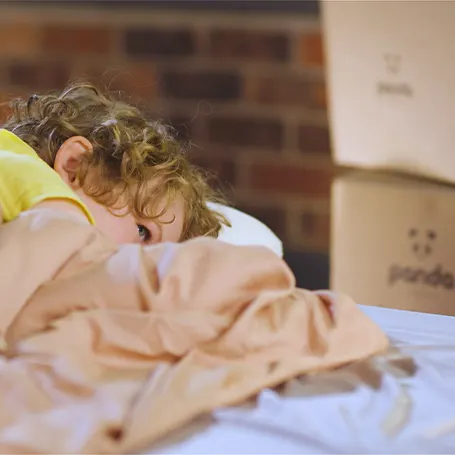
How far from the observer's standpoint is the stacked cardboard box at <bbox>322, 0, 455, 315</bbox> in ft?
4.91

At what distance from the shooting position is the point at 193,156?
7.55ft

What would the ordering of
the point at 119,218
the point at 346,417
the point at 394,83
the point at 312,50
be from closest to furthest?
the point at 346,417, the point at 119,218, the point at 394,83, the point at 312,50

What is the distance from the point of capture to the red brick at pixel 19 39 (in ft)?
7.79

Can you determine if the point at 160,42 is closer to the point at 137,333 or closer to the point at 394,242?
the point at 394,242

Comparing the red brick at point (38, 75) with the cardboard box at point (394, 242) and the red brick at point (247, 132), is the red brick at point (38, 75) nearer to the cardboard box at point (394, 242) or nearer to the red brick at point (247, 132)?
the red brick at point (247, 132)

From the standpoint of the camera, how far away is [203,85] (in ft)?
7.64

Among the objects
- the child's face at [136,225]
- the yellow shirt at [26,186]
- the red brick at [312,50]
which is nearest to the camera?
the yellow shirt at [26,186]

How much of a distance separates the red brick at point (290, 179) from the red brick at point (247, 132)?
0.06 meters

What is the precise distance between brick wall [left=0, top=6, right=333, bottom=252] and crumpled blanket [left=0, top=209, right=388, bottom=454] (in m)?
1.52

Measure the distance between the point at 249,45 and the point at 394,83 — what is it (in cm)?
80

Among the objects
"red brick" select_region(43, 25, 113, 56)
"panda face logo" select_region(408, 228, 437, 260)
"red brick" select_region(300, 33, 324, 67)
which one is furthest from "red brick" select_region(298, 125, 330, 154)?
"panda face logo" select_region(408, 228, 437, 260)

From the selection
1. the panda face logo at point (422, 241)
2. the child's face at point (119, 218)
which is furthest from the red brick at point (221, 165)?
the child's face at point (119, 218)

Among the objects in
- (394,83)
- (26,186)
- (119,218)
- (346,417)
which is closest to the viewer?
(346,417)

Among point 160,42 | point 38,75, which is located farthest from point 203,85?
point 38,75
